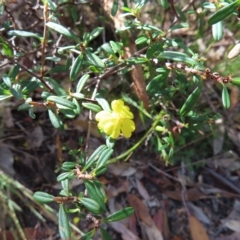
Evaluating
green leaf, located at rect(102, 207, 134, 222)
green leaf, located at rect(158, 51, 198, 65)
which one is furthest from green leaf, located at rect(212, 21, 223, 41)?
green leaf, located at rect(102, 207, 134, 222)

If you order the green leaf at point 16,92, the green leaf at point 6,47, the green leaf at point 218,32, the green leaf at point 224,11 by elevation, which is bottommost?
the green leaf at point 16,92

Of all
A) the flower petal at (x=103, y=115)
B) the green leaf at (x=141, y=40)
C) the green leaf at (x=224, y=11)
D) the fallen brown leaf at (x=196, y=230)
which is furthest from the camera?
the fallen brown leaf at (x=196, y=230)

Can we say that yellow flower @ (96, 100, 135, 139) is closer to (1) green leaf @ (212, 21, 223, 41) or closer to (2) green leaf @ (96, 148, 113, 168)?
(2) green leaf @ (96, 148, 113, 168)

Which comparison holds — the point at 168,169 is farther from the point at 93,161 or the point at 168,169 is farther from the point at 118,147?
the point at 93,161

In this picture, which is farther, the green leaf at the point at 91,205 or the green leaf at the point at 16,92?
the green leaf at the point at 16,92

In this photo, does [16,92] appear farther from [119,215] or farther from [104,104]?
[119,215]

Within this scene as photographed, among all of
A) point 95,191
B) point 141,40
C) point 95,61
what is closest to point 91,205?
point 95,191

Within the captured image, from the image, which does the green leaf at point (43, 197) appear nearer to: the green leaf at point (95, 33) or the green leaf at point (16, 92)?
the green leaf at point (16, 92)

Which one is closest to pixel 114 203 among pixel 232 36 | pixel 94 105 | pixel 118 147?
pixel 118 147

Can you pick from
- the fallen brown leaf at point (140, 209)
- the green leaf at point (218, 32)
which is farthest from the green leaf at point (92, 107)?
the fallen brown leaf at point (140, 209)

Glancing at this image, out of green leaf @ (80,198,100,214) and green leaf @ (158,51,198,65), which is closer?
green leaf @ (80,198,100,214)
